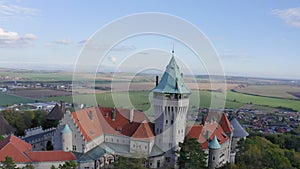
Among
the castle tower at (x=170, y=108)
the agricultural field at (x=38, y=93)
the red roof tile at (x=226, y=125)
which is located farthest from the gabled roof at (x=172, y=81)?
the agricultural field at (x=38, y=93)

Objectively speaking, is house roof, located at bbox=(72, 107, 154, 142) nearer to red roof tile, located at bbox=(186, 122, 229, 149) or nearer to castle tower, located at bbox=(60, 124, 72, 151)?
castle tower, located at bbox=(60, 124, 72, 151)

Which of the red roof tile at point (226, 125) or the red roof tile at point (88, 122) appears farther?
the red roof tile at point (226, 125)

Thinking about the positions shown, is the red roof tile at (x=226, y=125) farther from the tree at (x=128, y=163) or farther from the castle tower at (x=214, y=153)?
the tree at (x=128, y=163)

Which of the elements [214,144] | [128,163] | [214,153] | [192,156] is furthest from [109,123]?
[214,153]

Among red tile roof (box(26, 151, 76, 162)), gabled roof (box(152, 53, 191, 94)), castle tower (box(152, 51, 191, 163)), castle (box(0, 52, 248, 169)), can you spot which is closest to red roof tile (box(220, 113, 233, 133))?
castle (box(0, 52, 248, 169))

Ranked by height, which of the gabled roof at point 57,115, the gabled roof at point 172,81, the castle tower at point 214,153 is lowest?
the castle tower at point 214,153

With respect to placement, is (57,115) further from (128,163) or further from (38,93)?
(38,93)

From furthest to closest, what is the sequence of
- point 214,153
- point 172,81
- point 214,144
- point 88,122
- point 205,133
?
point 88,122 → point 205,133 → point 214,153 → point 214,144 → point 172,81

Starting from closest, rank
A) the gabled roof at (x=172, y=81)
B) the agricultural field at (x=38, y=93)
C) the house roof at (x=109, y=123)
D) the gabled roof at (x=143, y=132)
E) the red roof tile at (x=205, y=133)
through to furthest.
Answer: the gabled roof at (x=172, y=81) → the gabled roof at (x=143, y=132) → the house roof at (x=109, y=123) → the red roof tile at (x=205, y=133) → the agricultural field at (x=38, y=93)
